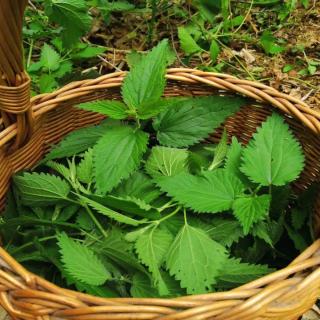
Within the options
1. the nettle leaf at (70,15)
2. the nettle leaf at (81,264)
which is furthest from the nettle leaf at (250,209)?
the nettle leaf at (70,15)

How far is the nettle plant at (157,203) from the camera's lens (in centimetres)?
77

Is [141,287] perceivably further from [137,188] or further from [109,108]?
[109,108]

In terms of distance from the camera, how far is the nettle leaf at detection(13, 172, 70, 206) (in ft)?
3.01

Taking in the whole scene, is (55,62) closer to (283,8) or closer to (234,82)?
(234,82)

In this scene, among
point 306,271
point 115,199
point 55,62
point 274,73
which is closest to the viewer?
point 306,271

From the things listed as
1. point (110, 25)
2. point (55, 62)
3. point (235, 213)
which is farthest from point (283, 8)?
point (235, 213)

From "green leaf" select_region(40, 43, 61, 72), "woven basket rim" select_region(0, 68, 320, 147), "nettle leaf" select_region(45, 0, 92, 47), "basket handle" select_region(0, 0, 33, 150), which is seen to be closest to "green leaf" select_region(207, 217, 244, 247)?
"woven basket rim" select_region(0, 68, 320, 147)

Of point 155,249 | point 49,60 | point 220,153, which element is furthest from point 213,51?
point 155,249

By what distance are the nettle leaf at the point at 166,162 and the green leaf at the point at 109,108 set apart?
0.32 feet

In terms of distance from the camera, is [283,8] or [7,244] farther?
[283,8]

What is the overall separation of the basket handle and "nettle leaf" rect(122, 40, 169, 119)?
19 centimetres

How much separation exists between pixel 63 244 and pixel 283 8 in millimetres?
1317

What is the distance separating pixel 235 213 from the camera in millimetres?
826

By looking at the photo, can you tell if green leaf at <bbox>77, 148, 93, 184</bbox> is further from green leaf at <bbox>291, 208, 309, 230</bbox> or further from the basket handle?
green leaf at <bbox>291, 208, 309, 230</bbox>
